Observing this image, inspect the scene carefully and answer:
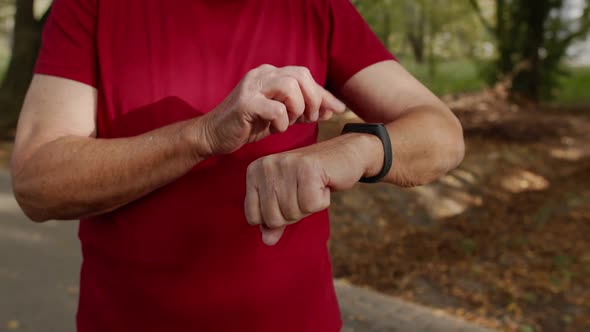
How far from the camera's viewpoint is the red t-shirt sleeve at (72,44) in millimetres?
1489

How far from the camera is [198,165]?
155 cm

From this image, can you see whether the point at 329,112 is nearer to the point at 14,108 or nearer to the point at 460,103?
the point at 14,108

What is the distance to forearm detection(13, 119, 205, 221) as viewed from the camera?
1.39 meters

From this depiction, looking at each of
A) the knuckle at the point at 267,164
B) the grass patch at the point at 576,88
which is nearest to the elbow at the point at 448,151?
the knuckle at the point at 267,164

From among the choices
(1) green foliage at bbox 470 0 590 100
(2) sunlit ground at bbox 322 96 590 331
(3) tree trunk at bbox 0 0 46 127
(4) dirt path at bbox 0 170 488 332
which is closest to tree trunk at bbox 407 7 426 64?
(1) green foliage at bbox 470 0 590 100

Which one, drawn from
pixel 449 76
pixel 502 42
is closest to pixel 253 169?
pixel 502 42

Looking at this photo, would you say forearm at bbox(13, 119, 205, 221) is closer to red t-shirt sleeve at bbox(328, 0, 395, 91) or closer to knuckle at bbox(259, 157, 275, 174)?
knuckle at bbox(259, 157, 275, 174)

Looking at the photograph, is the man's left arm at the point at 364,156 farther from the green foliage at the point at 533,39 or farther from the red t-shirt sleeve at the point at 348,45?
the green foliage at the point at 533,39

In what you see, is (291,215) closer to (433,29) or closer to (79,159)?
(79,159)

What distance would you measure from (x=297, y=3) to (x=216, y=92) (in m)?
0.32

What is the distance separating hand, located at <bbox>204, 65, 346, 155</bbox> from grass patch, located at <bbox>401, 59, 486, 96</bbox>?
1786cm

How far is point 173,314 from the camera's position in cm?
160

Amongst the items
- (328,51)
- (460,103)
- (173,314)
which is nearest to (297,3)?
(328,51)

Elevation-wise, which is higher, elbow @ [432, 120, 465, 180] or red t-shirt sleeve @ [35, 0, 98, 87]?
red t-shirt sleeve @ [35, 0, 98, 87]
